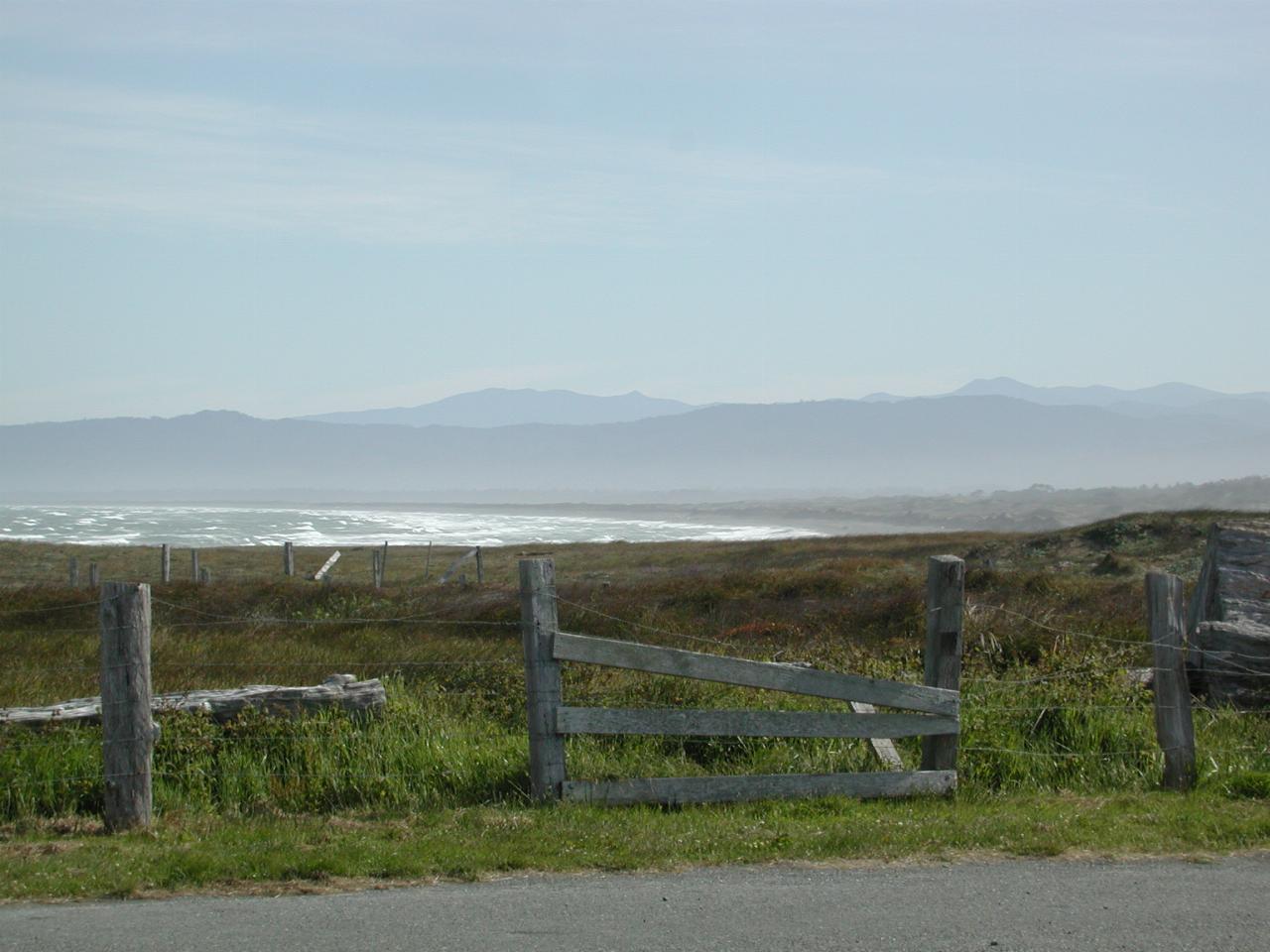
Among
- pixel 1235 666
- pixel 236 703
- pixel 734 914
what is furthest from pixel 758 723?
pixel 1235 666

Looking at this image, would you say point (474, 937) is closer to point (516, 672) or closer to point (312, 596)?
point (516, 672)

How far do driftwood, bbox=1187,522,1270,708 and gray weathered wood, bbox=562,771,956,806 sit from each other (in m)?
4.15

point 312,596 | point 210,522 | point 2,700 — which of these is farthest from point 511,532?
point 2,700

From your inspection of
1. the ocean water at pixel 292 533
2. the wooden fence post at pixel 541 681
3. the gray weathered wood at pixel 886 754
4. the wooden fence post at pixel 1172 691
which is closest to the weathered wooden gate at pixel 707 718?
the wooden fence post at pixel 541 681

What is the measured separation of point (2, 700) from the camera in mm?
12922

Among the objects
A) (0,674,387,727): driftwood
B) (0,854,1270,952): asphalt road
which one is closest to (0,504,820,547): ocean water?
(0,674,387,727): driftwood

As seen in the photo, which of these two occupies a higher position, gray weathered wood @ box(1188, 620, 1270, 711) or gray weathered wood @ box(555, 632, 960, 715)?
gray weathered wood @ box(555, 632, 960, 715)

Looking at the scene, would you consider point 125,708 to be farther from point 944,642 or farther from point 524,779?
point 944,642

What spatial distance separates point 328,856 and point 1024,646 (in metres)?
11.7

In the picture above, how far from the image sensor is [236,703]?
10961 millimetres

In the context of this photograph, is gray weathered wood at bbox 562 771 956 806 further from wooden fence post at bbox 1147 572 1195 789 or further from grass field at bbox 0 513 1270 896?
wooden fence post at bbox 1147 572 1195 789

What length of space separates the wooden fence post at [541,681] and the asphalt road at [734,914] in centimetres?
180

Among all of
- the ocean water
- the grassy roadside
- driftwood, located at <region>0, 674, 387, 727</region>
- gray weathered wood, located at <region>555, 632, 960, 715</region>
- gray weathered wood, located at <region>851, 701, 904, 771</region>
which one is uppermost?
gray weathered wood, located at <region>555, 632, 960, 715</region>

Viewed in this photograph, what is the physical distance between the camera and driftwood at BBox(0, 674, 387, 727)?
10547 millimetres
